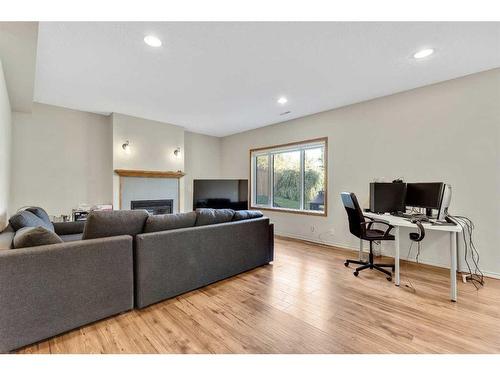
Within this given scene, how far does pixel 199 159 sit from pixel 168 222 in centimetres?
408

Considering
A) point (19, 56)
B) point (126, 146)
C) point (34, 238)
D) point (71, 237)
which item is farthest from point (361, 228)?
point (126, 146)

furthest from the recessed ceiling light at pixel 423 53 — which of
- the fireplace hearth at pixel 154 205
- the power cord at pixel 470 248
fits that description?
the fireplace hearth at pixel 154 205

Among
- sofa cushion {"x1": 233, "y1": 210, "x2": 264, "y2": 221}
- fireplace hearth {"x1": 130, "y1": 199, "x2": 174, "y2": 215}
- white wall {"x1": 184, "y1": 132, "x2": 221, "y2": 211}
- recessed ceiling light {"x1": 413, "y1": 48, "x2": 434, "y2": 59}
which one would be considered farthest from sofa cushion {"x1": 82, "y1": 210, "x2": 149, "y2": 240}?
white wall {"x1": 184, "y1": 132, "x2": 221, "y2": 211}

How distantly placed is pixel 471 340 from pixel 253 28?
2.90m

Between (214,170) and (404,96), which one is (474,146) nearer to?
(404,96)

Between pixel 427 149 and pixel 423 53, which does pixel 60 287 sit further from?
pixel 427 149

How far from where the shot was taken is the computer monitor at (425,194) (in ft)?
9.20

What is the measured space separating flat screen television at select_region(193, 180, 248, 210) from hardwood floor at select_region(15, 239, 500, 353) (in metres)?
2.29

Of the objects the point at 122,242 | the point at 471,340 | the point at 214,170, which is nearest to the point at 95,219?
the point at 122,242

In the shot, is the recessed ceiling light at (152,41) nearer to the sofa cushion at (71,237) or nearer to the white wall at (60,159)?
the sofa cushion at (71,237)

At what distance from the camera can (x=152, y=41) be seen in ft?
7.21

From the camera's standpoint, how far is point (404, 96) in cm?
339

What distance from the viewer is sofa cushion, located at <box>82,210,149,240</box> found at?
1.92m

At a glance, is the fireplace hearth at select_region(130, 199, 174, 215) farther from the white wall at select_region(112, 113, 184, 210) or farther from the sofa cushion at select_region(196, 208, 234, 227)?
the sofa cushion at select_region(196, 208, 234, 227)
